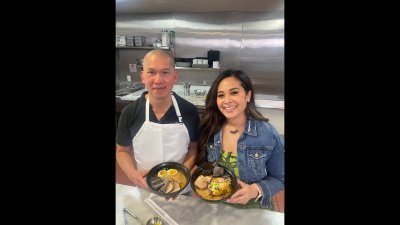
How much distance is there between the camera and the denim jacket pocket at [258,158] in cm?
138

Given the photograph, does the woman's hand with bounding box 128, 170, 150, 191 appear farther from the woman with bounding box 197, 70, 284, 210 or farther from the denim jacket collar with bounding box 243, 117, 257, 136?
the denim jacket collar with bounding box 243, 117, 257, 136

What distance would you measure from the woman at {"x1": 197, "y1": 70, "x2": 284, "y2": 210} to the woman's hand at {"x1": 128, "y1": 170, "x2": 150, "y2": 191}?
0.39 meters

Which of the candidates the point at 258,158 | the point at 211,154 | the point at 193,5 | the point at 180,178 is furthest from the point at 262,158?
the point at 193,5

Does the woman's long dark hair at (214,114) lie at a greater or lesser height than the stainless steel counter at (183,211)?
greater

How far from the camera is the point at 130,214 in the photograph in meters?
1.41

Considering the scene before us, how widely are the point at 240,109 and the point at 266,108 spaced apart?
0.13 m

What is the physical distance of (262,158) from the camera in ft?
4.54

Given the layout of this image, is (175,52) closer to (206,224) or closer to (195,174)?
→ (195,174)

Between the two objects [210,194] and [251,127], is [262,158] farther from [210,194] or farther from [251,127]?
[210,194]

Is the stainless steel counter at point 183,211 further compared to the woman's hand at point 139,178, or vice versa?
the woman's hand at point 139,178

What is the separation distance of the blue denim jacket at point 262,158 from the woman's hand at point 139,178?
20.3 inches

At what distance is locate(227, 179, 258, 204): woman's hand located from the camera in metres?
1.38

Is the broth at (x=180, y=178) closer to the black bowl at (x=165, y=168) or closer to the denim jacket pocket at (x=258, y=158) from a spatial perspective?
the black bowl at (x=165, y=168)

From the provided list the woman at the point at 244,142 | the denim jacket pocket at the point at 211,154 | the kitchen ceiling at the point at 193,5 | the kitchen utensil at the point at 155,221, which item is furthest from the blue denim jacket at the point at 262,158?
the kitchen ceiling at the point at 193,5
